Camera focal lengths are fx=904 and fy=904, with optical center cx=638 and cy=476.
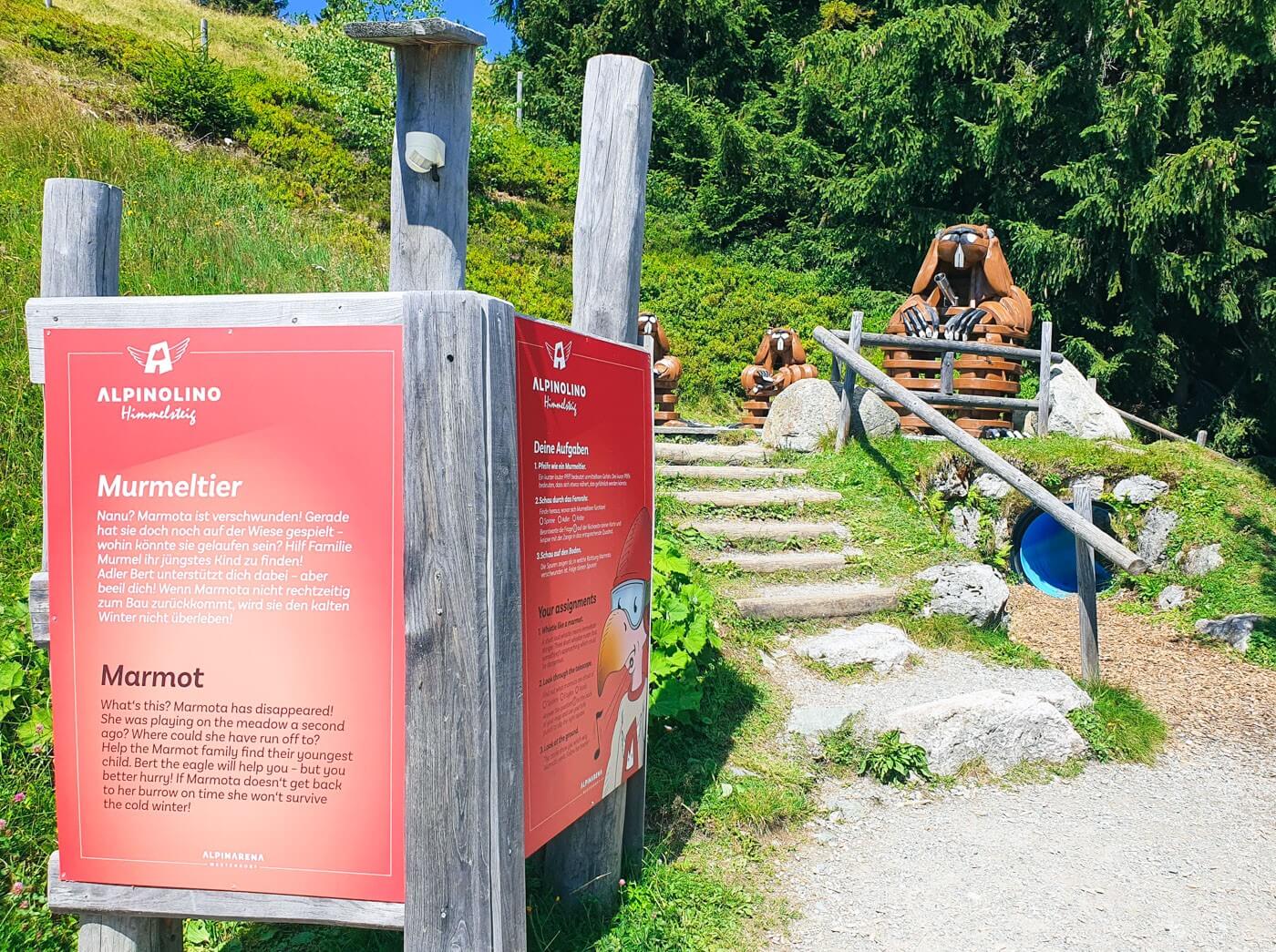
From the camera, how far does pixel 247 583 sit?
2064 mm

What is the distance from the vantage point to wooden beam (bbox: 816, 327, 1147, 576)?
203 inches

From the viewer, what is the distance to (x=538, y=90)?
22.2 meters

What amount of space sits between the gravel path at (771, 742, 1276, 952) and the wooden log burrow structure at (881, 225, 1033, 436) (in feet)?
18.2

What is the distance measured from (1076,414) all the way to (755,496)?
212 inches

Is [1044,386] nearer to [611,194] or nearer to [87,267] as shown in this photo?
[611,194]

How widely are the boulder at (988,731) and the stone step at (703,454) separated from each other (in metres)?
3.77

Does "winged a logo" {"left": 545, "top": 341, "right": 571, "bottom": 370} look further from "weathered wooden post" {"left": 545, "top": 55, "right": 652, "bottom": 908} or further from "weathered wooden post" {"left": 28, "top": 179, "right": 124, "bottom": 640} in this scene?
"weathered wooden post" {"left": 28, "top": 179, "right": 124, "bottom": 640}

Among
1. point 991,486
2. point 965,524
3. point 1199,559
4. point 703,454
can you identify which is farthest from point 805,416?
point 1199,559

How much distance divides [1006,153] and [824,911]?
14.6 m

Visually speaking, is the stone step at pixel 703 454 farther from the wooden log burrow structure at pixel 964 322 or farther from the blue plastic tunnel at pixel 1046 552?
the blue plastic tunnel at pixel 1046 552

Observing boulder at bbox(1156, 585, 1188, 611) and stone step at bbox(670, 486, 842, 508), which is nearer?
stone step at bbox(670, 486, 842, 508)

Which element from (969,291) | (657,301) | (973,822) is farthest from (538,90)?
(973,822)

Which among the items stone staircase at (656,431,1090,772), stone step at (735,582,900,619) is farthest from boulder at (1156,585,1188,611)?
stone step at (735,582,900,619)

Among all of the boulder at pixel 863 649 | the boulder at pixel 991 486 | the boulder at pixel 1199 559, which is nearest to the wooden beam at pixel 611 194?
the boulder at pixel 863 649
